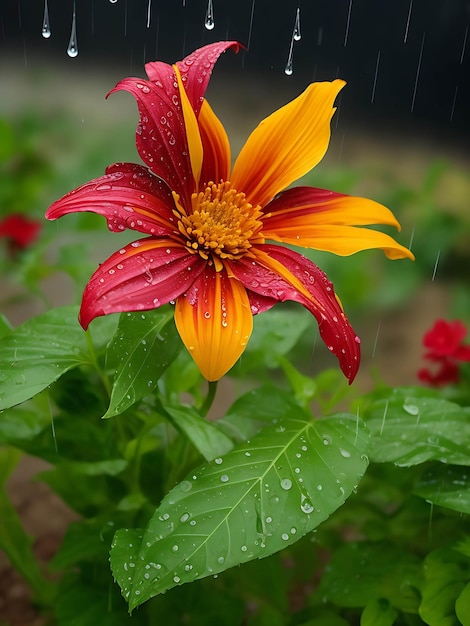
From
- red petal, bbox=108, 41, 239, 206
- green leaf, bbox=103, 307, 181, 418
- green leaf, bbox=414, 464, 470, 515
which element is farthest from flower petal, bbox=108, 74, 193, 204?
green leaf, bbox=414, 464, 470, 515

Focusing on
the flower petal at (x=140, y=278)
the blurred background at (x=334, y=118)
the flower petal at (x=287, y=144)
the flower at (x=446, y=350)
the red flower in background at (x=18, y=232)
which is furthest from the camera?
the blurred background at (x=334, y=118)

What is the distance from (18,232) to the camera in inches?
46.2

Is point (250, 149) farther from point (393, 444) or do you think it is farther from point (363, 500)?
point (363, 500)

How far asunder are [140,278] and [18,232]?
0.77m

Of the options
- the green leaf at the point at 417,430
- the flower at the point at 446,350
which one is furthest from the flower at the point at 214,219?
the flower at the point at 446,350

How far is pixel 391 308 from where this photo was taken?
1.56 m

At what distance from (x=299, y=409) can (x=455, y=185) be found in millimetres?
1451

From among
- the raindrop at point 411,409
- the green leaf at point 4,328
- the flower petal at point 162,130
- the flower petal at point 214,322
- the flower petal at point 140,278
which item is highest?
the flower petal at point 162,130

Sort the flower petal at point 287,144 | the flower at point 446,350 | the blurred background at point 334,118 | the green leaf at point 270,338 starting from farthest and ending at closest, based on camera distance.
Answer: the blurred background at point 334,118 → the flower at point 446,350 → the green leaf at point 270,338 → the flower petal at point 287,144

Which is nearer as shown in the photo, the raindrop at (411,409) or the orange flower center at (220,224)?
the orange flower center at (220,224)

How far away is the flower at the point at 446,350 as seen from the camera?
0.84 m

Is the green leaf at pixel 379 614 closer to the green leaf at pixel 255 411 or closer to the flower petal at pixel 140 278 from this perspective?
the green leaf at pixel 255 411

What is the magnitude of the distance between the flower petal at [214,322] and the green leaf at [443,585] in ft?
0.87

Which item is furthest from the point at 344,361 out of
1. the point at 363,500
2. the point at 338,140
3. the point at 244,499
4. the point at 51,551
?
the point at 338,140
